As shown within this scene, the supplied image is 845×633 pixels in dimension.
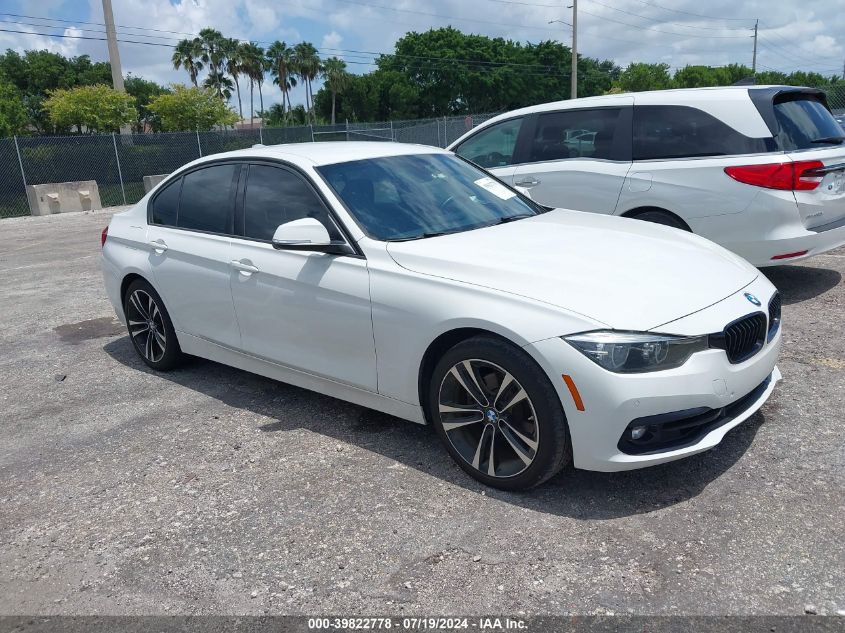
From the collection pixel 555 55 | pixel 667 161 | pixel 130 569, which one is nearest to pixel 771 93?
pixel 667 161

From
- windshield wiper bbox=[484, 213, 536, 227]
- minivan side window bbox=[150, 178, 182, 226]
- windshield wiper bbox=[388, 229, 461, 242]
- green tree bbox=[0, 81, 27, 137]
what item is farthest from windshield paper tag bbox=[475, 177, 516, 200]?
green tree bbox=[0, 81, 27, 137]

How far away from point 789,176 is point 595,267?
3204mm

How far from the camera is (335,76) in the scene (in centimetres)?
8006

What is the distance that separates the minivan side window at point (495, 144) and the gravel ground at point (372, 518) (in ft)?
11.5

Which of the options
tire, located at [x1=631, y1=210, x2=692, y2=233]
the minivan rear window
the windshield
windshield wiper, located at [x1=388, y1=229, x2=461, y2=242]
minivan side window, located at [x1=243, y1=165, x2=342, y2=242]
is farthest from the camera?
tire, located at [x1=631, y1=210, x2=692, y2=233]

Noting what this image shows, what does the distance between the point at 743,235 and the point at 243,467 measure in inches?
172

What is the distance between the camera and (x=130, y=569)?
3088mm

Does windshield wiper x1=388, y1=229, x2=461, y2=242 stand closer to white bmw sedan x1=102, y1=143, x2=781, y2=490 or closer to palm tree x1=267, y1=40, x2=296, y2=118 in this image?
white bmw sedan x1=102, y1=143, x2=781, y2=490

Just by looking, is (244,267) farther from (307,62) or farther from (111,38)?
(307,62)

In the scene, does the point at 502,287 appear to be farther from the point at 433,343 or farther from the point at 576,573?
the point at 576,573

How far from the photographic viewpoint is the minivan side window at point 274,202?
13.9 feet

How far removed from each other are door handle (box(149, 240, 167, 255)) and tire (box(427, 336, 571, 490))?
8.24 feet

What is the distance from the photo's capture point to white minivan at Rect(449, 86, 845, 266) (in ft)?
19.1

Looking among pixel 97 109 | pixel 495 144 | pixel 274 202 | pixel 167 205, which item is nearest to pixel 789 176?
pixel 495 144
